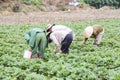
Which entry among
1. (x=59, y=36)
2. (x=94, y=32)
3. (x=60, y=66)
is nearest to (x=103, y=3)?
(x=94, y=32)

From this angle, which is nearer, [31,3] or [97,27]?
[97,27]

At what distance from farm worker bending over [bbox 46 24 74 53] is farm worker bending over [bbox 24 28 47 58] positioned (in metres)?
0.30

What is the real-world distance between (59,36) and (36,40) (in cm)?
97

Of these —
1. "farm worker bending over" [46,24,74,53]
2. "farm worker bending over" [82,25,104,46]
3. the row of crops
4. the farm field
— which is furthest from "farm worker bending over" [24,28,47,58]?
the row of crops

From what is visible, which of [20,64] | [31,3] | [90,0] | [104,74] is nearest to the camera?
Result: [104,74]

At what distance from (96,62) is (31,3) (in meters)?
31.1

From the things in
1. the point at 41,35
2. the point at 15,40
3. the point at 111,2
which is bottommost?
the point at 111,2

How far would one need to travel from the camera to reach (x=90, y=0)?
171ft

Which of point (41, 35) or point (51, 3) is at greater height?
point (41, 35)

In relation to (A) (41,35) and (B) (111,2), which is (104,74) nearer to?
(A) (41,35)

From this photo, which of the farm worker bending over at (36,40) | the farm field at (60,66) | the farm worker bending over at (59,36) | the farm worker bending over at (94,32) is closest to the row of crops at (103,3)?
the farm worker bending over at (94,32)

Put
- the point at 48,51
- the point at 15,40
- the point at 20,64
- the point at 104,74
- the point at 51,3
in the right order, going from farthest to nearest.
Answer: the point at 51,3 → the point at 15,40 → the point at 48,51 → the point at 20,64 → the point at 104,74

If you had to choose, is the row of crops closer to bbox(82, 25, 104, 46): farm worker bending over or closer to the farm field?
bbox(82, 25, 104, 46): farm worker bending over

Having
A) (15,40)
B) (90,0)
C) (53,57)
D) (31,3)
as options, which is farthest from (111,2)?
(53,57)
